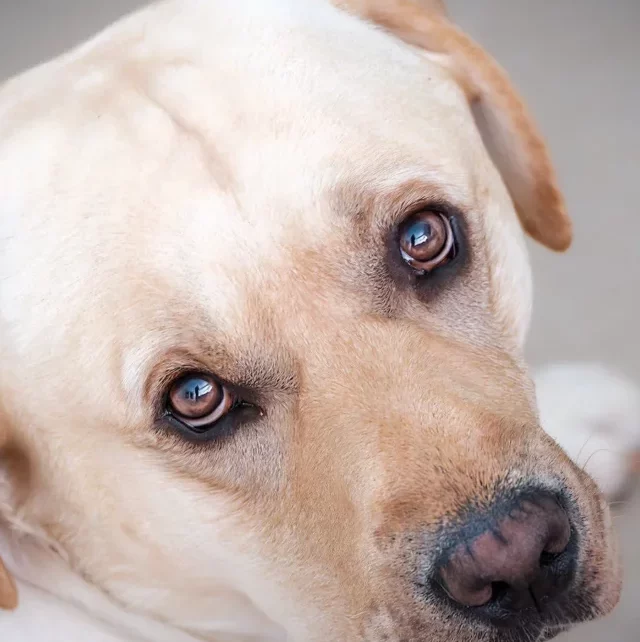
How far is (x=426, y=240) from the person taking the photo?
1268mm

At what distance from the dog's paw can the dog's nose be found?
0.77 m

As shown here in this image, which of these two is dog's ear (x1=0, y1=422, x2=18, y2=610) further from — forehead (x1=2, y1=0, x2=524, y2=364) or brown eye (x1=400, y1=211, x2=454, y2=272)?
brown eye (x1=400, y1=211, x2=454, y2=272)

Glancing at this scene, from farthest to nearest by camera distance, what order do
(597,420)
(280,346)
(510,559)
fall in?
(597,420)
(280,346)
(510,559)

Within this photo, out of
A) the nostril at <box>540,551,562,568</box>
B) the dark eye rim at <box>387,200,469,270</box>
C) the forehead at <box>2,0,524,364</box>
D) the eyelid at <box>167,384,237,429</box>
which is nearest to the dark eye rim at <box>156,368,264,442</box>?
the eyelid at <box>167,384,237,429</box>

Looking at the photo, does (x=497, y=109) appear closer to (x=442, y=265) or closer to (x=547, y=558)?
(x=442, y=265)

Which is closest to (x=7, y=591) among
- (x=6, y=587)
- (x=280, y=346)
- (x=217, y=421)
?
(x=6, y=587)

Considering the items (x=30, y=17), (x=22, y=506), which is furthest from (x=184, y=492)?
(x=30, y=17)

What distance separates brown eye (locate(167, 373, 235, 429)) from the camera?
117 centimetres

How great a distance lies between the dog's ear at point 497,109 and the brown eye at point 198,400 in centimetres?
Answer: 79

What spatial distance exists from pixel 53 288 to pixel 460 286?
648 millimetres

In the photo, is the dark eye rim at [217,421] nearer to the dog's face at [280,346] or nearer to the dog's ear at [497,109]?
the dog's face at [280,346]

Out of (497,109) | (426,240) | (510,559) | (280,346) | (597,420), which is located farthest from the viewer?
(597,420)

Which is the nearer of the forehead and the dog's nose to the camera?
the dog's nose

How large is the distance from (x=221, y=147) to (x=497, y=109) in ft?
2.17
